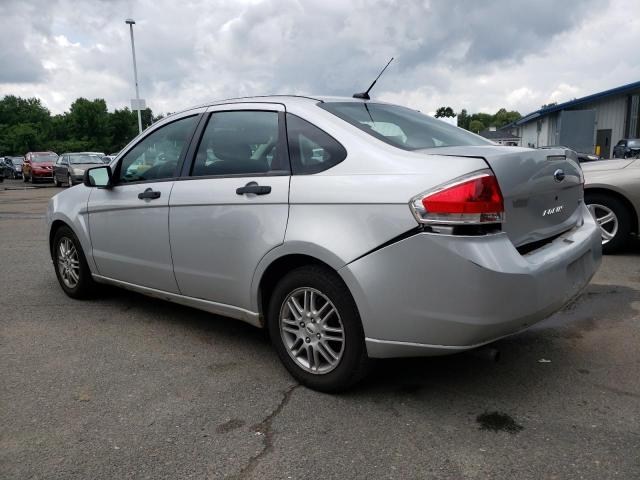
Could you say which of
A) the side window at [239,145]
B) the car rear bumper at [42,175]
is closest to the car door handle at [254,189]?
the side window at [239,145]

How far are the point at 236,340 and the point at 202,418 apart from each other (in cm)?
122

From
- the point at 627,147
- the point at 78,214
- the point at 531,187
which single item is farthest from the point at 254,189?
the point at 627,147

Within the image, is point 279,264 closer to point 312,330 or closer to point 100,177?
point 312,330

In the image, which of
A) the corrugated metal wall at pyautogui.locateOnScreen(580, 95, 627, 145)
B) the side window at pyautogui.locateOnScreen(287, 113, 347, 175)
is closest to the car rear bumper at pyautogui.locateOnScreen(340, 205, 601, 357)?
the side window at pyautogui.locateOnScreen(287, 113, 347, 175)

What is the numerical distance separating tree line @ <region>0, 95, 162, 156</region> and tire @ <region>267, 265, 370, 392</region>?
274 feet

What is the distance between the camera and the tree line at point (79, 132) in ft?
280

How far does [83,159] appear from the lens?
965 inches

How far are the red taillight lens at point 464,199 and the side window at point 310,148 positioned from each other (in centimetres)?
63

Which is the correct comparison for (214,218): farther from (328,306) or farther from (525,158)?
(525,158)

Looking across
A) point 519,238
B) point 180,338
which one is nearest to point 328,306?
point 519,238

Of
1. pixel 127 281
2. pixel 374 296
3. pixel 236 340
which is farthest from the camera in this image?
pixel 127 281

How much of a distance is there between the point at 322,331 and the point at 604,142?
2890 centimetres

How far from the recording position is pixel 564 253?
10.2 ft

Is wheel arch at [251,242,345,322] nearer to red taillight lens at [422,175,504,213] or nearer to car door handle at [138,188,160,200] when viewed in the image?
red taillight lens at [422,175,504,213]
